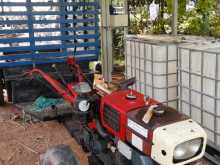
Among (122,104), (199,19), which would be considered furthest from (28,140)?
(199,19)

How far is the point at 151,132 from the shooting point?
1.85 metres

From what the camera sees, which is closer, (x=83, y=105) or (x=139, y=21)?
(x=83, y=105)

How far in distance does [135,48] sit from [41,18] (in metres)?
1.82

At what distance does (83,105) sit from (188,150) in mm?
942

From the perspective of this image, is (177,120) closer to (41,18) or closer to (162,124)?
(162,124)

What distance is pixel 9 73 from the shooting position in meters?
4.79

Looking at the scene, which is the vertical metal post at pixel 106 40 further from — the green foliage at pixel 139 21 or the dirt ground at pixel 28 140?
the green foliage at pixel 139 21

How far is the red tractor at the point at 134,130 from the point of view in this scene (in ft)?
5.89

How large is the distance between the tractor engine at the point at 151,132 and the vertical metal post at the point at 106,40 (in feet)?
10.2

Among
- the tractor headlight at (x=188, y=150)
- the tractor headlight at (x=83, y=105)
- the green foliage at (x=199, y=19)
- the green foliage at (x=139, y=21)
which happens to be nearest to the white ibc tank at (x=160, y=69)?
the tractor headlight at (x=83, y=105)

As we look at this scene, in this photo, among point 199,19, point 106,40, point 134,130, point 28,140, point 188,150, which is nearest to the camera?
point 188,150

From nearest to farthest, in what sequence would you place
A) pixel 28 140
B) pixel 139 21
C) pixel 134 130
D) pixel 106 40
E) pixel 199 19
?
pixel 134 130 < pixel 28 140 < pixel 106 40 < pixel 199 19 < pixel 139 21

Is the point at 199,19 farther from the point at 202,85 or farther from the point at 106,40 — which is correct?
the point at 202,85

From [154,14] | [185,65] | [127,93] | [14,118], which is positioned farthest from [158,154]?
[154,14]
